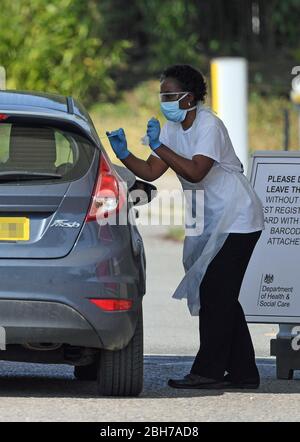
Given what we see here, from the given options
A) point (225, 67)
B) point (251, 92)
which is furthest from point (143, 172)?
point (251, 92)

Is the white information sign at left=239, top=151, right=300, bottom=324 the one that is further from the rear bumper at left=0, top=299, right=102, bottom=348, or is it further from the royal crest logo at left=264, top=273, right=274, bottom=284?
the rear bumper at left=0, top=299, right=102, bottom=348

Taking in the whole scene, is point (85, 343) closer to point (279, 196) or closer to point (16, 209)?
point (16, 209)

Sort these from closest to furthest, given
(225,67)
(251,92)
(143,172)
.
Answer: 1. (143,172)
2. (225,67)
3. (251,92)

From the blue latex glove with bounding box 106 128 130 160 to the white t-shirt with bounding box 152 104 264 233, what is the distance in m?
0.29

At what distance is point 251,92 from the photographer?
85.8ft

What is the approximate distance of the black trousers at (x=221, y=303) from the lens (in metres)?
7.59

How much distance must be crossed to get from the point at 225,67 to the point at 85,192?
1305 cm

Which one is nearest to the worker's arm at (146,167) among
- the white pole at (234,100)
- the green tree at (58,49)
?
the white pole at (234,100)

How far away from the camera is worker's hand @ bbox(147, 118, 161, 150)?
24.5 feet

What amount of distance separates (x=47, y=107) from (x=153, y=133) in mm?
600

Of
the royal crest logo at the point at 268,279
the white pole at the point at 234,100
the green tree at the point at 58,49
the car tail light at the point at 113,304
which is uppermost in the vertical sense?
the green tree at the point at 58,49

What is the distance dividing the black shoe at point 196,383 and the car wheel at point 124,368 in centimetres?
46

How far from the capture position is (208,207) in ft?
25.0

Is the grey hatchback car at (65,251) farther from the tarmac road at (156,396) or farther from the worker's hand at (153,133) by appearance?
the worker's hand at (153,133)
